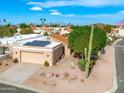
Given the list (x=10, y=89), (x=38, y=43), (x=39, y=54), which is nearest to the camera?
(x=10, y=89)

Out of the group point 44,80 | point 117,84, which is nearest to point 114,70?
point 117,84

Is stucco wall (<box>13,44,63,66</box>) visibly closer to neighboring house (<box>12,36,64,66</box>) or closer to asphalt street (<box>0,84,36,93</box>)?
neighboring house (<box>12,36,64,66</box>)

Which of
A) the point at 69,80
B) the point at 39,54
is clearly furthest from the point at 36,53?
the point at 69,80

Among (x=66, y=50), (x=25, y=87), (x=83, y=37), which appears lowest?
(x=25, y=87)

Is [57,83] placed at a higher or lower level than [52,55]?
lower

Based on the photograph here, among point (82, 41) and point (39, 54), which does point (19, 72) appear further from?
point (82, 41)

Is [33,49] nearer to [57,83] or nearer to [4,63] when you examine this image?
[4,63]
